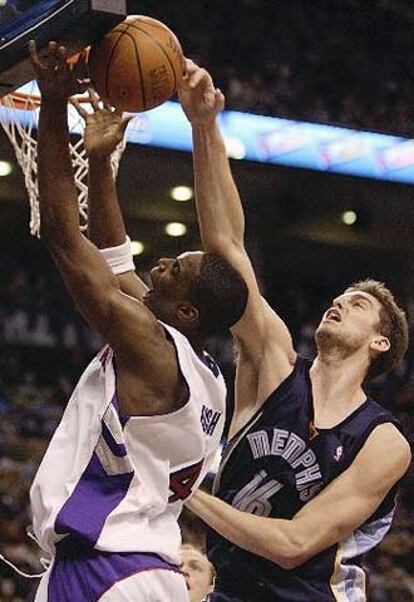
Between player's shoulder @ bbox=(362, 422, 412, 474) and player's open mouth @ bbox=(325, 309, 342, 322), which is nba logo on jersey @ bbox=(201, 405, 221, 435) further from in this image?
player's open mouth @ bbox=(325, 309, 342, 322)

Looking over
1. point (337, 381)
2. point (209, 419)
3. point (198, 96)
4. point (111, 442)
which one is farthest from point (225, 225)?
point (111, 442)

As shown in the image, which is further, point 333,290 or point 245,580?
point 333,290

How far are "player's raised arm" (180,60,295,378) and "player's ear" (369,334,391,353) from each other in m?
0.27

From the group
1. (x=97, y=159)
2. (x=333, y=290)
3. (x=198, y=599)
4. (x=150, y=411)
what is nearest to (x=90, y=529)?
(x=150, y=411)

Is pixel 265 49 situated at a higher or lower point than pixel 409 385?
higher

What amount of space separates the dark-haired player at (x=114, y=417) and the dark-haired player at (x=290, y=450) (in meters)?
0.59

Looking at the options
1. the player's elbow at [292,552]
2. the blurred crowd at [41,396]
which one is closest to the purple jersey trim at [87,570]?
the player's elbow at [292,552]

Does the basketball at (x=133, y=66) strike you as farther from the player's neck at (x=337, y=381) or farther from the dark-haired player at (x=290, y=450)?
the player's neck at (x=337, y=381)

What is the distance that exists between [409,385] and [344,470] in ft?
38.5

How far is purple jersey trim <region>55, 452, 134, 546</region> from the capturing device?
8.67ft

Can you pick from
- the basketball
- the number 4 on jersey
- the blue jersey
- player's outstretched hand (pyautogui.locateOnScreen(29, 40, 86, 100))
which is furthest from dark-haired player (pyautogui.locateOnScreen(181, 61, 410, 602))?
player's outstretched hand (pyautogui.locateOnScreen(29, 40, 86, 100))

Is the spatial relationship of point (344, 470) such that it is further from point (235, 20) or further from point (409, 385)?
point (235, 20)

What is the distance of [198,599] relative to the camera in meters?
4.22

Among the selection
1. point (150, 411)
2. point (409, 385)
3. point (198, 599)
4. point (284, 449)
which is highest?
point (150, 411)
